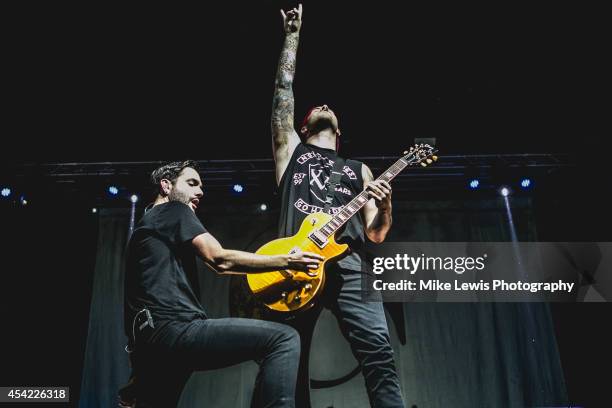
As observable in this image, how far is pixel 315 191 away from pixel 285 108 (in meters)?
0.85

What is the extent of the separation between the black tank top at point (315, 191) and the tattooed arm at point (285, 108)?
0.29ft

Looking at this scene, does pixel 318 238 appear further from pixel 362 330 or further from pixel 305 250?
pixel 362 330

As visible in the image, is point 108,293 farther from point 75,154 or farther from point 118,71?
point 118,71

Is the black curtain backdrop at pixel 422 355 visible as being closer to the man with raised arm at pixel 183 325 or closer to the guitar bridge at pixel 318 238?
the guitar bridge at pixel 318 238

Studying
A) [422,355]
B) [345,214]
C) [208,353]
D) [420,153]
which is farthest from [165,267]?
[422,355]

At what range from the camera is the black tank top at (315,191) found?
3.27 metres

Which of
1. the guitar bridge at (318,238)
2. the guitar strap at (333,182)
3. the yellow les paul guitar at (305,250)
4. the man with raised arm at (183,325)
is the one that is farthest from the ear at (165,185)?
the guitar strap at (333,182)

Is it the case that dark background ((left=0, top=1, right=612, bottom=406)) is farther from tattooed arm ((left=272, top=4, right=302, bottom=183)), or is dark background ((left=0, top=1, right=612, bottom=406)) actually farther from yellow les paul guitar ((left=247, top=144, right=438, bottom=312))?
yellow les paul guitar ((left=247, top=144, right=438, bottom=312))

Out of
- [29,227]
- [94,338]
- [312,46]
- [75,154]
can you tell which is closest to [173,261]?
[312,46]

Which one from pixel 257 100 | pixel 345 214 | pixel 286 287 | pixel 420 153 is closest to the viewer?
pixel 286 287

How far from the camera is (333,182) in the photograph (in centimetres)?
349

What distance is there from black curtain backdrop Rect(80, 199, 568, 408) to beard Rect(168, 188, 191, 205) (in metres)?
3.68

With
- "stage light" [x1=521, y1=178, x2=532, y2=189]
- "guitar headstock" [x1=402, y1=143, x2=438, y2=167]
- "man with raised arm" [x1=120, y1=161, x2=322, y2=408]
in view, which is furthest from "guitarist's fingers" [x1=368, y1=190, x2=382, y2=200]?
"stage light" [x1=521, y1=178, x2=532, y2=189]

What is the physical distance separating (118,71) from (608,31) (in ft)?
19.0
